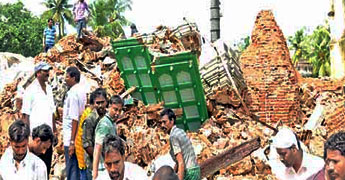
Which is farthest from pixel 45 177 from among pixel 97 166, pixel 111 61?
pixel 111 61

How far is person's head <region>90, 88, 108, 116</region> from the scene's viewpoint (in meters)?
6.30

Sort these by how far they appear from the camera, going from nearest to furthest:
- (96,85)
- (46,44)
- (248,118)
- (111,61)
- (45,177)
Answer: (45,177) < (248,118) < (96,85) < (111,61) < (46,44)

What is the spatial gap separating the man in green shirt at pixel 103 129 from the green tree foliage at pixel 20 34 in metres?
47.2

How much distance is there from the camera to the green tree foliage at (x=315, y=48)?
48.5 meters

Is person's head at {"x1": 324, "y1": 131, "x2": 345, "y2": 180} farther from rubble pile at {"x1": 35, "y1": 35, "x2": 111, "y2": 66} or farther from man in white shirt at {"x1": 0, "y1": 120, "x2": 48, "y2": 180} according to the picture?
rubble pile at {"x1": 35, "y1": 35, "x2": 111, "y2": 66}

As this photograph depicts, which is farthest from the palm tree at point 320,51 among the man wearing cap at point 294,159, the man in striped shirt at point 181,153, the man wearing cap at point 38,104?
the man wearing cap at point 294,159

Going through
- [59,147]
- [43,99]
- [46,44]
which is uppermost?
[46,44]

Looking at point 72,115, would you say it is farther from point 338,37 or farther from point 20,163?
point 338,37

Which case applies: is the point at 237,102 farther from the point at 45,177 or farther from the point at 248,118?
the point at 45,177

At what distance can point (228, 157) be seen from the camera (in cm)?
948

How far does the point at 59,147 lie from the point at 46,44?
21.7 feet

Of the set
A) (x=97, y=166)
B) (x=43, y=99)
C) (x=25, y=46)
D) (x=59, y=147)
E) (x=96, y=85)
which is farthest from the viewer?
(x=25, y=46)

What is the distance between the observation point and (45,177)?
15.7 feet

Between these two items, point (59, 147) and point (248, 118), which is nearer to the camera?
point (59, 147)
